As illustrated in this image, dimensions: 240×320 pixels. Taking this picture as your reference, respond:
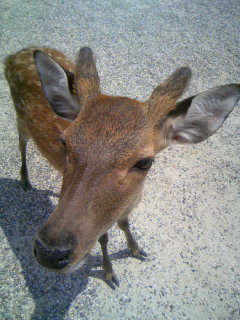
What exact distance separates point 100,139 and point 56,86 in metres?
0.97

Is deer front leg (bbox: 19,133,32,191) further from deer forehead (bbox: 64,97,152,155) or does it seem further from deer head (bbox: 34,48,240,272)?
deer forehead (bbox: 64,97,152,155)

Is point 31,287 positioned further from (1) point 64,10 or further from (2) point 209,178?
(1) point 64,10

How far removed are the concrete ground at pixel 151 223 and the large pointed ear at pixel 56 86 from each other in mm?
1801

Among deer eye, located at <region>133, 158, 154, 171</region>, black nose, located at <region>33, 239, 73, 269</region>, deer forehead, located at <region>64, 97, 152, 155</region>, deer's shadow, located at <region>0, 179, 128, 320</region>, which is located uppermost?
deer forehead, located at <region>64, 97, 152, 155</region>

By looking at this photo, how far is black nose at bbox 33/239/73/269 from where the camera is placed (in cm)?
166

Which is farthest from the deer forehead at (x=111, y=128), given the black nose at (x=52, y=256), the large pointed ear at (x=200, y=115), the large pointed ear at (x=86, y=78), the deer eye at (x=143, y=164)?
the black nose at (x=52, y=256)

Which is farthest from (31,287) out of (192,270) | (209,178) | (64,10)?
(64,10)

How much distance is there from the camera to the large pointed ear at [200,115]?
7.29ft

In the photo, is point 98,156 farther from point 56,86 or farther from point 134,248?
point 134,248

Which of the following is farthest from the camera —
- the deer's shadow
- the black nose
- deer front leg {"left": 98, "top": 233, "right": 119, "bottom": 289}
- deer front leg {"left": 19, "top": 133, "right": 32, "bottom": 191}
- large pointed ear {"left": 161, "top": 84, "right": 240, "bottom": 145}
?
deer front leg {"left": 19, "top": 133, "right": 32, "bottom": 191}

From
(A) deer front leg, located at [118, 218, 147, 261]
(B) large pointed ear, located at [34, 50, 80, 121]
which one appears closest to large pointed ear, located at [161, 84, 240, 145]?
(B) large pointed ear, located at [34, 50, 80, 121]

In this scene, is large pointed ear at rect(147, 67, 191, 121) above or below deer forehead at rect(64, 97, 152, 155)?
above

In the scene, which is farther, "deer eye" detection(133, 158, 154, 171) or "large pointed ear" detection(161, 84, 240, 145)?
"large pointed ear" detection(161, 84, 240, 145)

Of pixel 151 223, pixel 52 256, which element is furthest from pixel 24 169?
pixel 52 256
